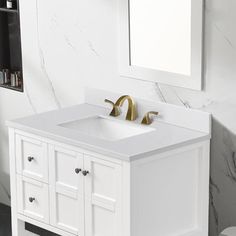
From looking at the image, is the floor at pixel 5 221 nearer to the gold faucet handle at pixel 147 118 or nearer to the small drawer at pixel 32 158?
the small drawer at pixel 32 158

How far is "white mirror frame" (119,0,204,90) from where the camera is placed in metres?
3.48

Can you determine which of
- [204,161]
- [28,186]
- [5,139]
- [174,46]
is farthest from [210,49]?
[5,139]

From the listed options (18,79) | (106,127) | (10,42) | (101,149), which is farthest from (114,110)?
(10,42)

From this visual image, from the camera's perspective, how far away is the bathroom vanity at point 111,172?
10.8 ft

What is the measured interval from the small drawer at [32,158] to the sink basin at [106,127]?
170 mm

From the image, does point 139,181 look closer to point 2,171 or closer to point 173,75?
point 173,75

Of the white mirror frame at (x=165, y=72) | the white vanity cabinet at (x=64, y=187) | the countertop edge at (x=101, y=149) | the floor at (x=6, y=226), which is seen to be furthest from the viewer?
the floor at (x=6, y=226)

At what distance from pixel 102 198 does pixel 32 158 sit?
19.6 inches

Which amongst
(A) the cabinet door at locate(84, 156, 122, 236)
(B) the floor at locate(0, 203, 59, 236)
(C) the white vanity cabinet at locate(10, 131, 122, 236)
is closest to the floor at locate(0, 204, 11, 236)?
(B) the floor at locate(0, 203, 59, 236)

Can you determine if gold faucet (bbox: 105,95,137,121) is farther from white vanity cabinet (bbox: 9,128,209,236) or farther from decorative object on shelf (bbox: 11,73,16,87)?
decorative object on shelf (bbox: 11,73,16,87)

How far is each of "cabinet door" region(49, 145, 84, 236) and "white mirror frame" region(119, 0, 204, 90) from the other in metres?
0.58

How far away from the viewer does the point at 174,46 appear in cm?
362

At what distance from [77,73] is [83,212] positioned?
0.95m

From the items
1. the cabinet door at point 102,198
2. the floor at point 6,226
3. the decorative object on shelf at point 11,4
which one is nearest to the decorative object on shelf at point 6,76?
the decorative object on shelf at point 11,4
